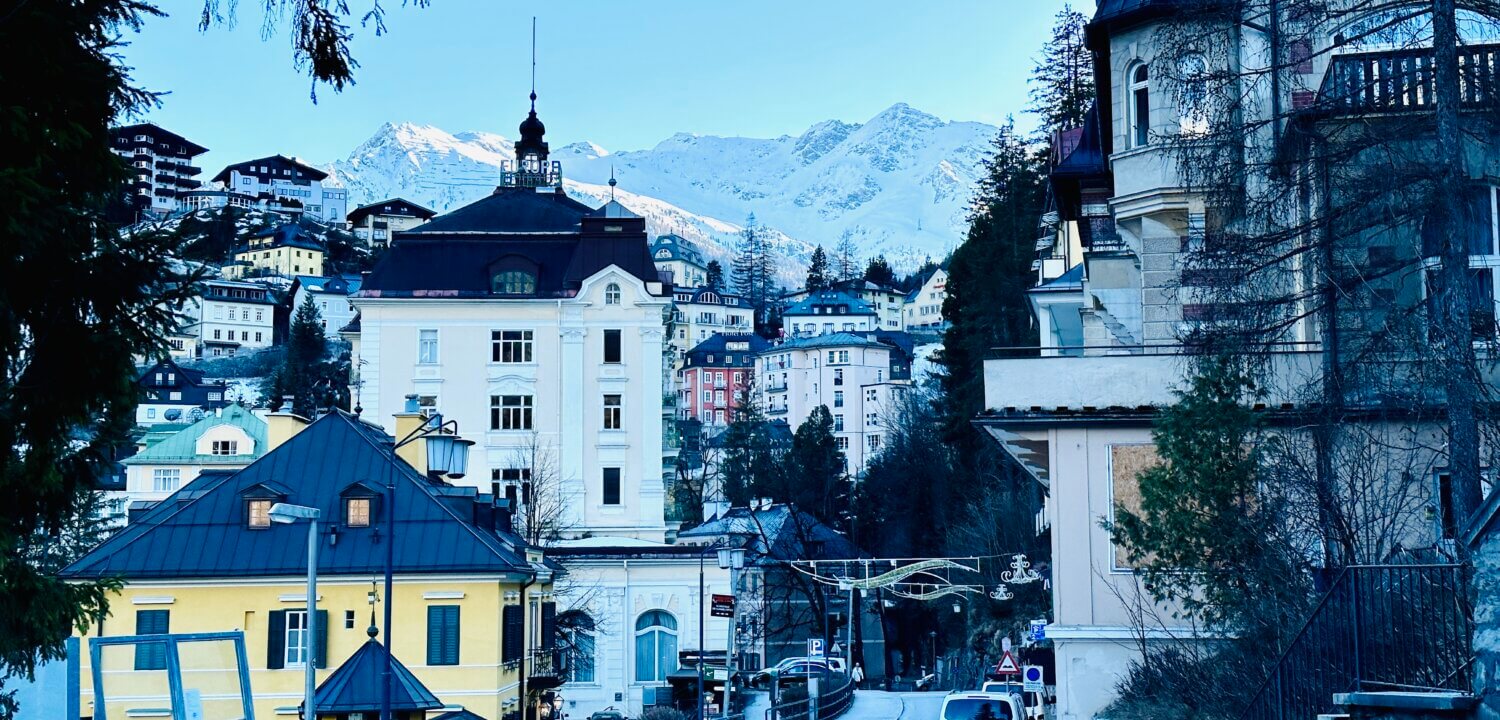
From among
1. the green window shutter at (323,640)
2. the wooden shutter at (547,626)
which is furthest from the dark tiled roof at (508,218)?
the green window shutter at (323,640)

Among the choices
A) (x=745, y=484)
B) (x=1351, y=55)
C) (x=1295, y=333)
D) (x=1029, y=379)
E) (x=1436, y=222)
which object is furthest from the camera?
(x=745, y=484)

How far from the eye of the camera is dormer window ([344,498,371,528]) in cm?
4019

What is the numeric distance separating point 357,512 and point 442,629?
3.47 m

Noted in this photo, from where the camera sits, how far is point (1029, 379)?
2564 cm

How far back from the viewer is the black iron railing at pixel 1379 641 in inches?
480

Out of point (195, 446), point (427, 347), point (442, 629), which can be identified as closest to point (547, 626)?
point (442, 629)

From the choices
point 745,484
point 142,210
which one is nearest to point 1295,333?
point 142,210

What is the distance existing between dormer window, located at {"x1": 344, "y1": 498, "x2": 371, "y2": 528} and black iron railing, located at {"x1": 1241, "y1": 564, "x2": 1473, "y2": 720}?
28021 millimetres

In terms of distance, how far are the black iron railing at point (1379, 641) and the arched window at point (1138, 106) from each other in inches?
528

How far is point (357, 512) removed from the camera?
132ft

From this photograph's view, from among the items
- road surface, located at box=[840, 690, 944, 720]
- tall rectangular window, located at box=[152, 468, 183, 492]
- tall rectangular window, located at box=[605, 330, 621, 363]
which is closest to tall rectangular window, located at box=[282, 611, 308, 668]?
road surface, located at box=[840, 690, 944, 720]

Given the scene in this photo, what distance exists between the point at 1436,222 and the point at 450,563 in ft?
86.9

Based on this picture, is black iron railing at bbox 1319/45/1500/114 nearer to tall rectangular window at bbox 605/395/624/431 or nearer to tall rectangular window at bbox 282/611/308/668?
tall rectangular window at bbox 282/611/308/668

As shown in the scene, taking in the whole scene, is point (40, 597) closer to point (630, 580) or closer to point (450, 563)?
point (450, 563)
